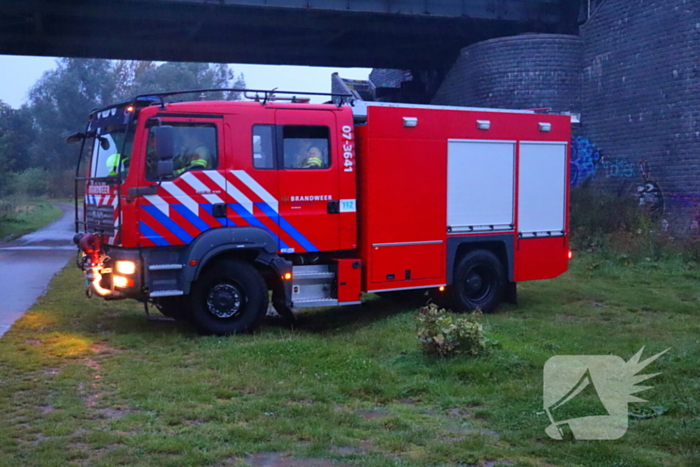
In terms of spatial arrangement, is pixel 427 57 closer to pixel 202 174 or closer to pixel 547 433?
pixel 202 174

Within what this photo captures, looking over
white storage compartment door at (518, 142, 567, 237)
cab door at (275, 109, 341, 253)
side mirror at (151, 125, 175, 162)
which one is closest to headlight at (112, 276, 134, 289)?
side mirror at (151, 125, 175, 162)

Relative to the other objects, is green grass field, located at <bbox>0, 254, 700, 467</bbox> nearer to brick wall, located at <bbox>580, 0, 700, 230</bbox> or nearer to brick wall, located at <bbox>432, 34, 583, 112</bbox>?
brick wall, located at <bbox>580, 0, 700, 230</bbox>

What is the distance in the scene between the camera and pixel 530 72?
23.2m

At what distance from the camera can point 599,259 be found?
55.4 feet

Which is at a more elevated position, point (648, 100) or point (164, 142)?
point (648, 100)

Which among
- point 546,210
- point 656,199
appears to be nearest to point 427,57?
point 656,199

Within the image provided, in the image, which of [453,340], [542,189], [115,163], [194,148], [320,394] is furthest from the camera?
[542,189]

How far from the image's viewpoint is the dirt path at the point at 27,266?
11859 mm

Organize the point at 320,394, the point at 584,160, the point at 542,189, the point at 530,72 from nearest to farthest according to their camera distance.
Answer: the point at 320,394 → the point at 542,189 → the point at 584,160 → the point at 530,72

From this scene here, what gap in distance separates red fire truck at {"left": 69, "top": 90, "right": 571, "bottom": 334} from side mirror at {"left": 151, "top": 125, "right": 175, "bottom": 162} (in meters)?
0.02

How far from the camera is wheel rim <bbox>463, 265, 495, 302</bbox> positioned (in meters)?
11.2

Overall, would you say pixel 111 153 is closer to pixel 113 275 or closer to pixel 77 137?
pixel 77 137

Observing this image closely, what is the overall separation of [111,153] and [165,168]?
1.08 metres

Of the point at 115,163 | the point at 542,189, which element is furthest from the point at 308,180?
the point at 542,189
